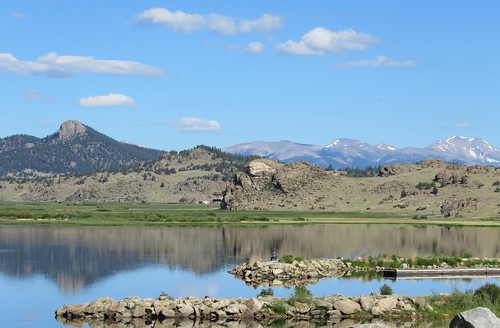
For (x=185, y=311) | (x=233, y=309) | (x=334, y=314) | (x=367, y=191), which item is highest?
(x=367, y=191)

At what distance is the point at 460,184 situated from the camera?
175875 millimetres

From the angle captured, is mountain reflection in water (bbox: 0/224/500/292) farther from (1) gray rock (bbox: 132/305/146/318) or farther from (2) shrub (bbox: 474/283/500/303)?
(2) shrub (bbox: 474/283/500/303)

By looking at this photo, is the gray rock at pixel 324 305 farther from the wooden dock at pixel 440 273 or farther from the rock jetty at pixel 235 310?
the wooden dock at pixel 440 273

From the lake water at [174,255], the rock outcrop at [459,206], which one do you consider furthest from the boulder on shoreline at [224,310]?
the rock outcrop at [459,206]

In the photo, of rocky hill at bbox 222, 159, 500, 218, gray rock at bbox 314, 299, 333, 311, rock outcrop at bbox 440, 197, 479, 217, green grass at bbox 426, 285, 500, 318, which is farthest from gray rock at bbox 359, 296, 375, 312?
rocky hill at bbox 222, 159, 500, 218

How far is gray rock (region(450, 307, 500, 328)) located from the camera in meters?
26.8

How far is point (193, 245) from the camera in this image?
84500 millimetres

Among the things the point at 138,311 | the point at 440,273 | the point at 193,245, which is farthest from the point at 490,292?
the point at 193,245

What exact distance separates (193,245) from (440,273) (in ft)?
97.7

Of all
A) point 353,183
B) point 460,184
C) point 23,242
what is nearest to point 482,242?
point 23,242

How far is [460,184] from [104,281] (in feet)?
426

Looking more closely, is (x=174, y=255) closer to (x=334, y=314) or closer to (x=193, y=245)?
(x=193, y=245)

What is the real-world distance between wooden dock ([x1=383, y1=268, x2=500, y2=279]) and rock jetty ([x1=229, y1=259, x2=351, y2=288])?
3.89 m

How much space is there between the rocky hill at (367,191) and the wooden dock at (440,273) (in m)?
94.2
